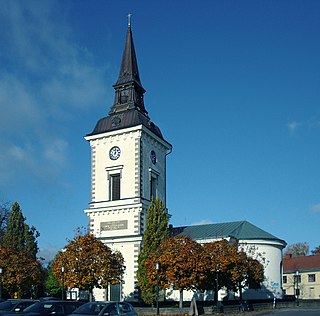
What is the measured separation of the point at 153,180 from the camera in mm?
53281

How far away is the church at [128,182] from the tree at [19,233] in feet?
29.7

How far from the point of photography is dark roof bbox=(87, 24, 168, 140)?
5184cm

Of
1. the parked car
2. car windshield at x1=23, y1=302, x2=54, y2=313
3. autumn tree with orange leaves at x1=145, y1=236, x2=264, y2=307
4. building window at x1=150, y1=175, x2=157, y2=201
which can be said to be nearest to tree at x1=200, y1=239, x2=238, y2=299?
autumn tree with orange leaves at x1=145, y1=236, x2=264, y2=307

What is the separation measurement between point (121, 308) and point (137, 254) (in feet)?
91.5

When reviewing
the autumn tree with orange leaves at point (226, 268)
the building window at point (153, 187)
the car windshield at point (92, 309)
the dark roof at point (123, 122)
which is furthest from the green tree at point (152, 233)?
the car windshield at point (92, 309)

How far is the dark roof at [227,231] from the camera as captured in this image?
52188 millimetres

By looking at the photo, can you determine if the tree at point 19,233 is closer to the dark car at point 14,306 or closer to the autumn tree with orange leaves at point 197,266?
the autumn tree with orange leaves at point 197,266

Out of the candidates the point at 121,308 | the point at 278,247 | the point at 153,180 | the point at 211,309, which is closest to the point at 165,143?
the point at 153,180

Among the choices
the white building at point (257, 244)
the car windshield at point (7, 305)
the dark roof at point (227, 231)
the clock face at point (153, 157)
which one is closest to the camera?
the car windshield at point (7, 305)

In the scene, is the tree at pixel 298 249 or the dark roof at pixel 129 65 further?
the tree at pixel 298 249

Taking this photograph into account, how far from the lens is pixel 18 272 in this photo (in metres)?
43.6

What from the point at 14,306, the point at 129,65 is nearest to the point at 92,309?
the point at 14,306

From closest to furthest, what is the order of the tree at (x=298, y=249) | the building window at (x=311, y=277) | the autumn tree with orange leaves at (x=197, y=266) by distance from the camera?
the autumn tree with orange leaves at (x=197, y=266) < the building window at (x=311, y=277) < the tree at (x=298, y=249)

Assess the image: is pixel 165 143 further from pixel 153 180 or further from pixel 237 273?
pixel 237 273
